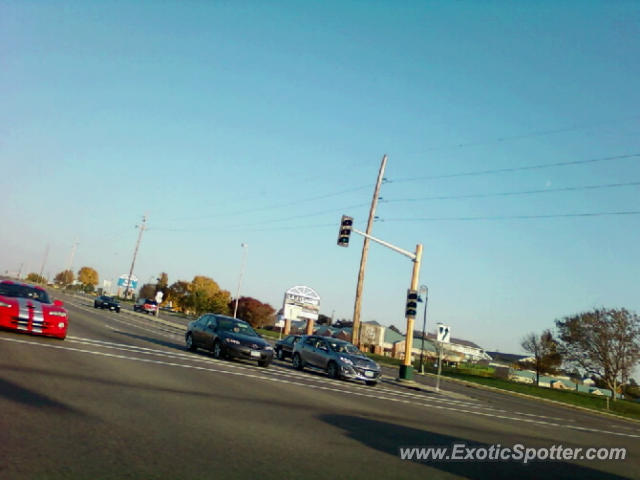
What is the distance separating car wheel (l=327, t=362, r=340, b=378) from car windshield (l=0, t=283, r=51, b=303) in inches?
387

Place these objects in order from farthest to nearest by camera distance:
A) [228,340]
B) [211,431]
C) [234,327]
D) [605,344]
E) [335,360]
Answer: [605,344] → [234,327] → [335,360] → [228,340] → [211,431]

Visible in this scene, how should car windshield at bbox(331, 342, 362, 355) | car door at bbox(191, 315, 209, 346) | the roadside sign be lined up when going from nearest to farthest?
car door at bbox(191, 315, 209, 346), car windshield at bbox(331, 342, 362, 355), the roadside sign

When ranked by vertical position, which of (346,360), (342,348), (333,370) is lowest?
(333,370)

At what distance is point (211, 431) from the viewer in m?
6.92

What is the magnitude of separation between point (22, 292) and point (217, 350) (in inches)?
255

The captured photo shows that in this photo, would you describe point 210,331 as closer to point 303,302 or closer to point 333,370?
point 333,370

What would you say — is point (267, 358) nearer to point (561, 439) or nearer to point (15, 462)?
point (561, 439)

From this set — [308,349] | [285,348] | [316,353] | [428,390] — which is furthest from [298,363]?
[428,390]

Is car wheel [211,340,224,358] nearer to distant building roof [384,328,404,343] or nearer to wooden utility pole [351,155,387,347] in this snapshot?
wooden utility pole [351,155,387,347]

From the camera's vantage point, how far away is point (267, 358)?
18.8 m

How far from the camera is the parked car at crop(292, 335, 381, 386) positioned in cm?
1953

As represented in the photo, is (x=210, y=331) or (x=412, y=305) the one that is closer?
(x=210, y=331)

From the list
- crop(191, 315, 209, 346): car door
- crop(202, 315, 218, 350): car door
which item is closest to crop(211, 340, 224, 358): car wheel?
crop(202, 315, 218, 350): car door

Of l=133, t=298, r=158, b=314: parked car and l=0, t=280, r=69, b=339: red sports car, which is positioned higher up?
l=133, t=298, r=158, b=314: parked car
